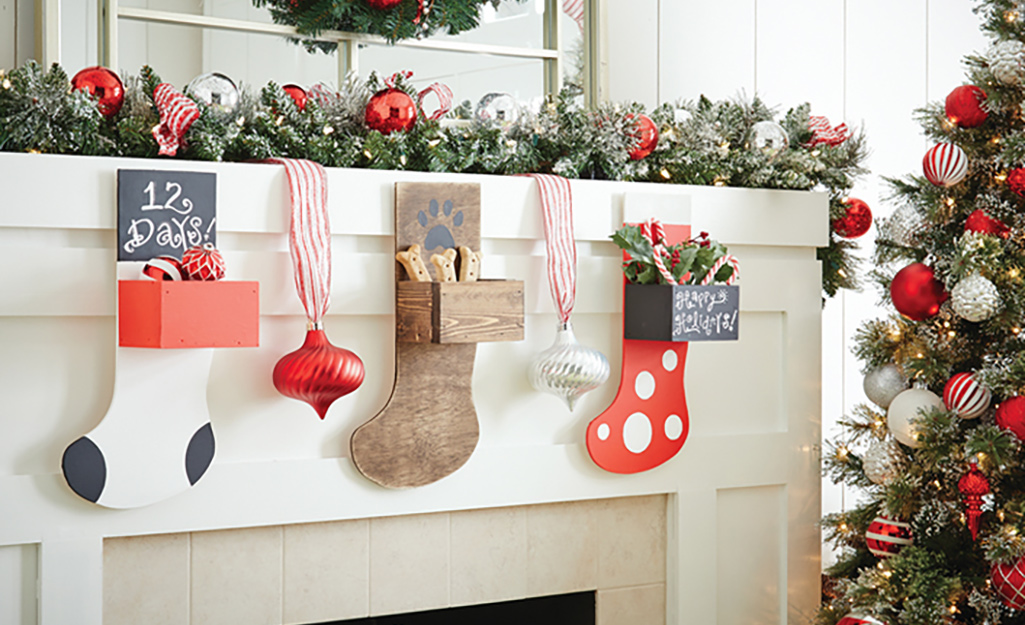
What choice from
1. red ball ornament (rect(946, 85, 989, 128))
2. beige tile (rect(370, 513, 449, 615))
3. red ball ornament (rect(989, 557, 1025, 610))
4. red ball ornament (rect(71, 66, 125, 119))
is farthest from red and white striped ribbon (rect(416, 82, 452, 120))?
red ball ornament (rect(989, 557, 1025, 610))

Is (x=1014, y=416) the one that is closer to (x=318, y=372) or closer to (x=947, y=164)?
(x=947, y=164)

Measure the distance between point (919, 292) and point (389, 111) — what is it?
1183mm

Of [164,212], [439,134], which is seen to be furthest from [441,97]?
[164,212]

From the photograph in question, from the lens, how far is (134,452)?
1676 mm

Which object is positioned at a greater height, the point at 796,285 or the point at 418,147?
the point at 418,147

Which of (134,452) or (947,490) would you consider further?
(947,490)

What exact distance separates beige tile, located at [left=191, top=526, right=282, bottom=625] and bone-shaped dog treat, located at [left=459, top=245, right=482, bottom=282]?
23.8 inches

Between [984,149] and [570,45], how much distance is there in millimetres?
957

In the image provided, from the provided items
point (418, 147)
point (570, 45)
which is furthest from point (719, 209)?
point (418, 147)

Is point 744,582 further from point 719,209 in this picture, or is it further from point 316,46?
point 316,46

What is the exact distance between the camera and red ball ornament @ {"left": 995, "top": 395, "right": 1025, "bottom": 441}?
6.02 ft

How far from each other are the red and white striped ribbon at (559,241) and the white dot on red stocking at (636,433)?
0.29 meters

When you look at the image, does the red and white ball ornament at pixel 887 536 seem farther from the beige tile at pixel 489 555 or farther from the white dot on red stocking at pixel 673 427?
the beige tile at pixel 489 555

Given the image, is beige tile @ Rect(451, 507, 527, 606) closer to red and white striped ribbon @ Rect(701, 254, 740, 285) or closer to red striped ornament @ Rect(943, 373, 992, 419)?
red and white striped ribbon @ Rect(701, 254, 740, 285)
